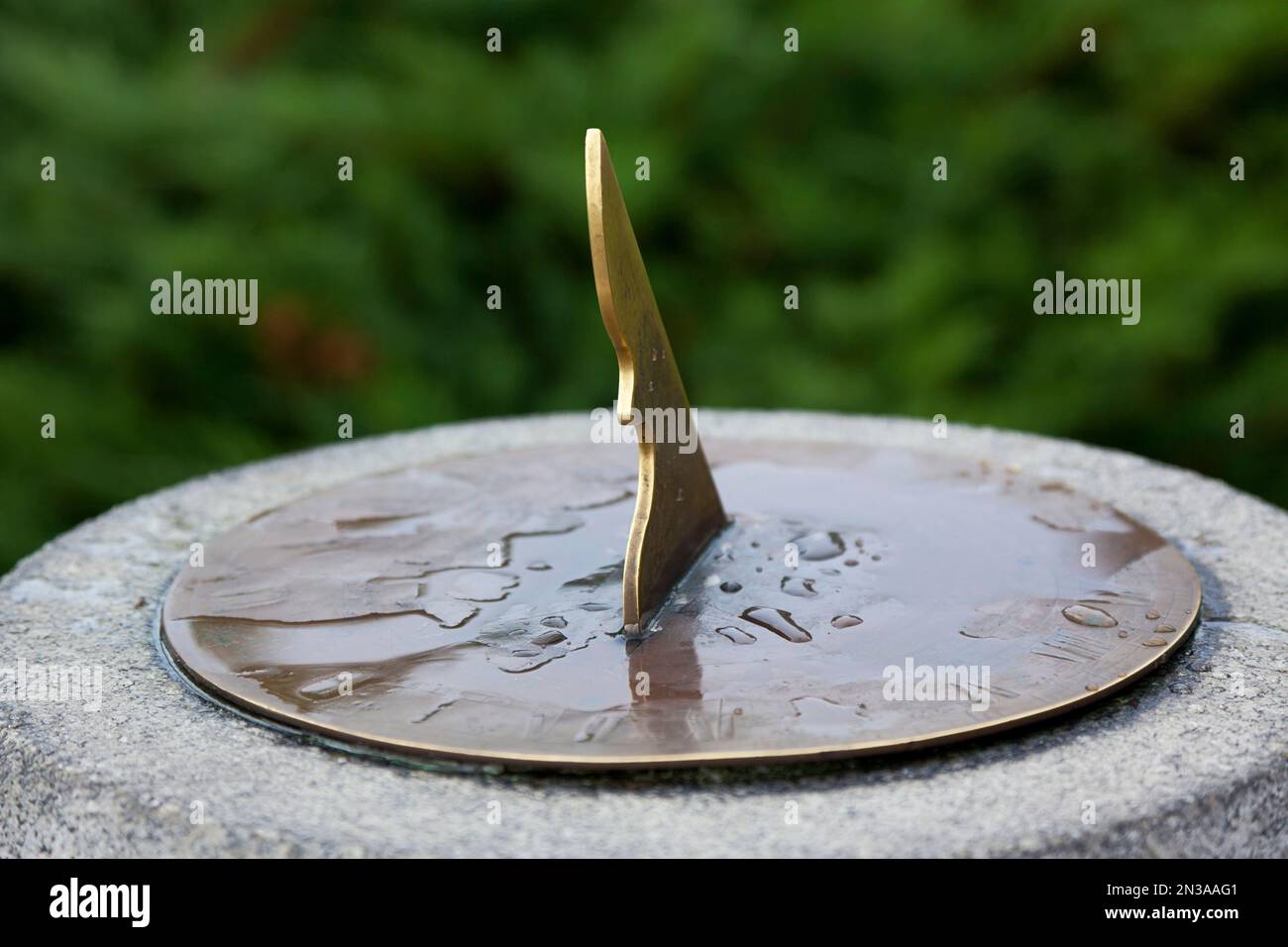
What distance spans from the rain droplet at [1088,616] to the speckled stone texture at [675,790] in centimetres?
9

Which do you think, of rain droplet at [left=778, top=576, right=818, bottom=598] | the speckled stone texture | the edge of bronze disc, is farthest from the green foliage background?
the edge of bronze disc

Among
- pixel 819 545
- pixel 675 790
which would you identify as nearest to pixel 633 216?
pixel 819 545

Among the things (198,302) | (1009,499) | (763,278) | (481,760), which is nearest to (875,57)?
(763,278)

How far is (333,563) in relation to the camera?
6.92 feet

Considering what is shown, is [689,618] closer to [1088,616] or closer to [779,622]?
[779,622]

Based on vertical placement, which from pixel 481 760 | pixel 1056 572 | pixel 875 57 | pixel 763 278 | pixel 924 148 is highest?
pixel 875 57

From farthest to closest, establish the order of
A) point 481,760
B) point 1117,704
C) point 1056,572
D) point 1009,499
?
point 1009,499, point 1056,572, point 1117,704, point 481,760

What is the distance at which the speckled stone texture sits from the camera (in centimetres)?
141

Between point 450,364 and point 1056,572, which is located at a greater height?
point 450,364

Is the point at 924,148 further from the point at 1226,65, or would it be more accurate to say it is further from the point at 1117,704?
the point at 1117,704

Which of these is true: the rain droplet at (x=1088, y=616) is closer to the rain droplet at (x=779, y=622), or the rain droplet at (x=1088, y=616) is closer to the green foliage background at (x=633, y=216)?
the rain droplet at (x=779, y=622)

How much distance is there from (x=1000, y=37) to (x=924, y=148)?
0.47 meters

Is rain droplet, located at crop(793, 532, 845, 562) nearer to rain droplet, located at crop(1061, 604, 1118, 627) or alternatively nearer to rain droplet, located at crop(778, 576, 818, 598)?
rain droplet, located at crop(778, 576, 818, 598)

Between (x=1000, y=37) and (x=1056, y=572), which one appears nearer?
(x=1056, y=572)
